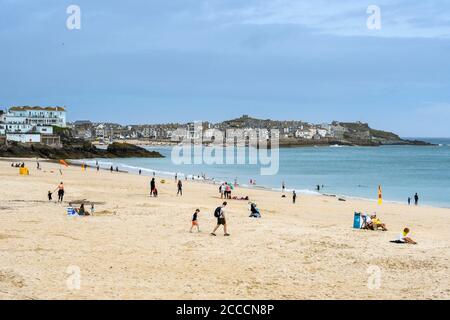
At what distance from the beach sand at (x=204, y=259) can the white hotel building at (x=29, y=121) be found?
76201 millimetres

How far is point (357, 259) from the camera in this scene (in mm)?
13664

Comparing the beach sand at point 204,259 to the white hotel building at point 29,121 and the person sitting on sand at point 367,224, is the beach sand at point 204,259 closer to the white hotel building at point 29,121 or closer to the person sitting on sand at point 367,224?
the person sitting on sand at point 367,224

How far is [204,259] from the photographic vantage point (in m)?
13.2

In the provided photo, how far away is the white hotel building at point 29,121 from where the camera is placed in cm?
9319

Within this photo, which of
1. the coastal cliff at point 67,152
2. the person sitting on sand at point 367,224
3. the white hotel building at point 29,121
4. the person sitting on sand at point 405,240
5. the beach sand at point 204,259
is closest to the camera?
the beach sand at point 204,259

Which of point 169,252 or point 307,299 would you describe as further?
point 169,252

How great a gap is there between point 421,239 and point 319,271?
5.97 metres

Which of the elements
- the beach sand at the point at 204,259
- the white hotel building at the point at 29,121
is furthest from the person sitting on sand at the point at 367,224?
the white hotel building at the point at 29,121

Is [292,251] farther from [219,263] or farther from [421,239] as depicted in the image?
[421,239]

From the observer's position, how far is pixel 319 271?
12359 mm

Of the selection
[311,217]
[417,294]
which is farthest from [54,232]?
[311,217]

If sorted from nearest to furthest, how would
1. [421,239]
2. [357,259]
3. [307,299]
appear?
[307,299], [357,259], [421,239]

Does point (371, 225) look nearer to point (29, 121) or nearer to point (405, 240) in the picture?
point (405, 240)
